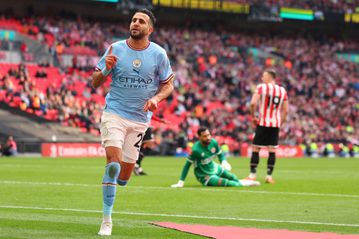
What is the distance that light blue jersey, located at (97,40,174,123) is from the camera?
992 cm

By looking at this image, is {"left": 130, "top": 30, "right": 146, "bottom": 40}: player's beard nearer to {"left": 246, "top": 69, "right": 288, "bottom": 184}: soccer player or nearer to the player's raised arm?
the player's raised arm

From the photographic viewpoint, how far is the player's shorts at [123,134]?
384 inches

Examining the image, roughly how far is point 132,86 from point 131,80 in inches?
2.7

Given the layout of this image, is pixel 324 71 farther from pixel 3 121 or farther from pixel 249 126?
pixel 3 121

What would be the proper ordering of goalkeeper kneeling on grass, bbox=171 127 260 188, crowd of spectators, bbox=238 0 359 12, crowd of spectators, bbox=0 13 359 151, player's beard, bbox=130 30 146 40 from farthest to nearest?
1. crowd of spectators, bbox=238 0 359 12
2. crowd of spectators, bbox=0 13 359 151
3. goalkeeper kneeling on grass, bbox=171 127 260 188
4. player's beard, bbox=130 30 146 40

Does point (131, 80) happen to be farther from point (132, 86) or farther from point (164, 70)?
point (164, 70)

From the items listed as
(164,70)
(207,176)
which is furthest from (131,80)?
(207,176)

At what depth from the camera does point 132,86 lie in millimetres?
9938

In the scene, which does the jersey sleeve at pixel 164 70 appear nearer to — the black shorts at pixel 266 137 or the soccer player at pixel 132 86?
the soccer player at pixel 132 86

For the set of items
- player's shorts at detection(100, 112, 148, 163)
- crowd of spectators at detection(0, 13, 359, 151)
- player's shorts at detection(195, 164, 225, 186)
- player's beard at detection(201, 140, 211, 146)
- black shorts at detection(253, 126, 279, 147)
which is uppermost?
player's shorts at detection(100, 112, 148, 163)

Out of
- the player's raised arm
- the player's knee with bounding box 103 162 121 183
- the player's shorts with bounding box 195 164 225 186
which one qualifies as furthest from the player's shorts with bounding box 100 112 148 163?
Answer: the player's shorts with bounding box 195 164 225 186

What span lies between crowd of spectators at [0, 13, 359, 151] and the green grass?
2437 cm

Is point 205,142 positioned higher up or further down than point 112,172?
further down

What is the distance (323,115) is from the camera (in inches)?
2191
